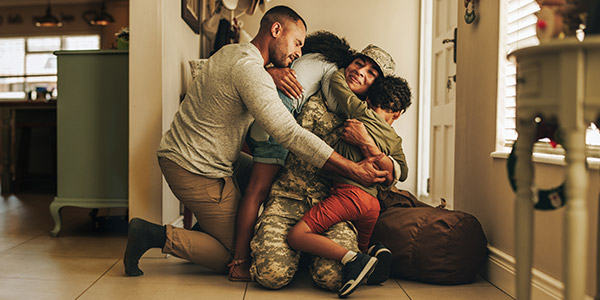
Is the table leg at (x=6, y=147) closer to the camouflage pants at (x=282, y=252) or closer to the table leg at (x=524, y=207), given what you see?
the camouflage pants at (x=282, y=252)

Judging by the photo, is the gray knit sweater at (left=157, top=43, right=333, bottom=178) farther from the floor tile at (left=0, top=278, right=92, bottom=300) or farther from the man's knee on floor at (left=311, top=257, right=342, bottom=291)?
Result: the floor tile at (left=0, top=278, right=92, bottom=300)

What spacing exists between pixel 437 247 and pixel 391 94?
68 centimetres

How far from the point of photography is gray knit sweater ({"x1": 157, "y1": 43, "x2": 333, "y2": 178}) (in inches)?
72.6

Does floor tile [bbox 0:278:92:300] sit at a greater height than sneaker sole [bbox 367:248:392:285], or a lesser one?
lesser

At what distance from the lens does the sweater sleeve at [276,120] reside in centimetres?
183

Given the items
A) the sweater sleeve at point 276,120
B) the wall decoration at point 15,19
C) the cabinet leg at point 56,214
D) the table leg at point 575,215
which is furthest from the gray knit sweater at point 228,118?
the wall decoration at point 15,19

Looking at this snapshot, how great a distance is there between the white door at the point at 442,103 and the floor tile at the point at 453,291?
5.37 feet

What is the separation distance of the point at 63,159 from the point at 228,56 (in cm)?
150

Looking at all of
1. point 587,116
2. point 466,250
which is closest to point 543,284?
point 466,250

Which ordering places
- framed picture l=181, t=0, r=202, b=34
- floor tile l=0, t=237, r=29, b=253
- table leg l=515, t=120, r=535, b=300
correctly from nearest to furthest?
table leg l=515, t=120, r=535, b=300 < floor tile l=0, t=237, r=29, b=253 < framed picture l=181, t=0, r=202, b=34

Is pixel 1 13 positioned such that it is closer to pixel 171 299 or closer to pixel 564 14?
pixel 171 299

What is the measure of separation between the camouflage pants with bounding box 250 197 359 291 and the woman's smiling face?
1.99 feet

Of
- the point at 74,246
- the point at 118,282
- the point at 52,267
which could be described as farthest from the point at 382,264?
the point at 74,246

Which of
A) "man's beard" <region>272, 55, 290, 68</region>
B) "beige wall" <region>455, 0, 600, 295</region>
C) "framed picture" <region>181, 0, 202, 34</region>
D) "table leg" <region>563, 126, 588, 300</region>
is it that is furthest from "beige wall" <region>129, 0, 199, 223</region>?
"table leg" <region>563, 126, 588, 300</region>
